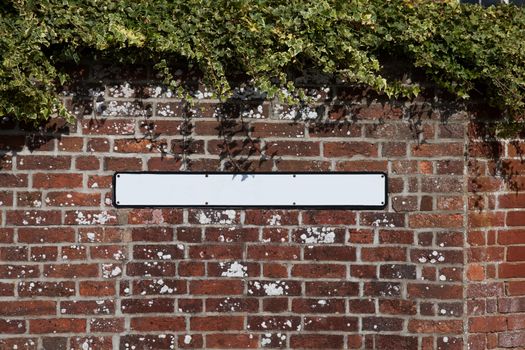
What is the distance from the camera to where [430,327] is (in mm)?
4066

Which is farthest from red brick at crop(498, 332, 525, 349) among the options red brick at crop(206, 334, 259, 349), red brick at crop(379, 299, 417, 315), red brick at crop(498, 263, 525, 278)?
red brick at crop(206, 334, 259, 349)

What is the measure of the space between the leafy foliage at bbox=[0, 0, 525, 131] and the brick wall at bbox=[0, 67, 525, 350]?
181mm

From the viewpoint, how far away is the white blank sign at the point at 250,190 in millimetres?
4004

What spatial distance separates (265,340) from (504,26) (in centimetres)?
218

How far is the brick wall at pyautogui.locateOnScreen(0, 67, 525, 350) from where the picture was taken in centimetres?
399

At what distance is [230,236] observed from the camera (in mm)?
4035

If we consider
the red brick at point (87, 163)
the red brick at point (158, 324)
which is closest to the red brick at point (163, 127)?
the red brick at point (87, 163)

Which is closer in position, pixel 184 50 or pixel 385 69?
pixel 184 50

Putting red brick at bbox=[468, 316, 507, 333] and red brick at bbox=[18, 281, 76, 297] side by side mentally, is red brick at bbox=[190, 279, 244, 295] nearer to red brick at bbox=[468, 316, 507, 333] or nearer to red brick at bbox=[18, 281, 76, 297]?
red brick at bbox=[18, 281, 76, 297]

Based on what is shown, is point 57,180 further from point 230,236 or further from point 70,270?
point 230,236

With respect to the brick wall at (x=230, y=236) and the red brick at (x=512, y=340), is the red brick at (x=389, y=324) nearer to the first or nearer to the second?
the brick wall at (x=230, y=236)

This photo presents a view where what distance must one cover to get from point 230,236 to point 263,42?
1.07 metres

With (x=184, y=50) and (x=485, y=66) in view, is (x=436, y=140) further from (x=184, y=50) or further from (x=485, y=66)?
(x=184, y=50)

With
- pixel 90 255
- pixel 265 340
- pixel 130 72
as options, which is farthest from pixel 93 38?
pixel 265 340
